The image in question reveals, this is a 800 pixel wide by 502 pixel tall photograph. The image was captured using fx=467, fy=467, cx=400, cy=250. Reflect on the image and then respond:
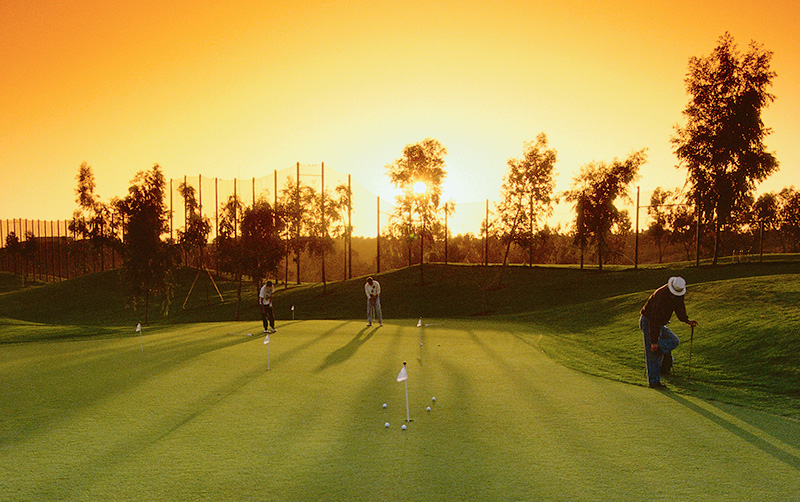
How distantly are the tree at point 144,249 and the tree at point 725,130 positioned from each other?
39.5 m

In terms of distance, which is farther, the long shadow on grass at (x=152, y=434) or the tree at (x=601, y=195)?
the tree at (x=601, y=195)

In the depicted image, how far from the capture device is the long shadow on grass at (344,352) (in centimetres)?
1196

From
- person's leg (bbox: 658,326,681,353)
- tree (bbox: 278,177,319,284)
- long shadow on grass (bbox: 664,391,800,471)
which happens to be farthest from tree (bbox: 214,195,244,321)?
long shadow on grass (bbox: 664,391,800,471)

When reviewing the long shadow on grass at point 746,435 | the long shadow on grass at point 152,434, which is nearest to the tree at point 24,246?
the long shadow on grass at point 152,434

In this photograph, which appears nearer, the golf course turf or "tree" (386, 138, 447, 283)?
the golf course turf

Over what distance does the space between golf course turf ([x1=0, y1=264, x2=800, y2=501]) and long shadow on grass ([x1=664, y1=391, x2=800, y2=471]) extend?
37 mm

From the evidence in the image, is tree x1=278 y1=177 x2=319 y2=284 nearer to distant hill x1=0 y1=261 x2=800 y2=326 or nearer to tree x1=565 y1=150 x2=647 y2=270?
distant hill x1=0 y1=261 x2=800 y2=326

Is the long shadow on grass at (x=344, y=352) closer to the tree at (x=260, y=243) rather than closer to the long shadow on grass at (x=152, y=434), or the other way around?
the long shadow on grass at (x=152, y=434)

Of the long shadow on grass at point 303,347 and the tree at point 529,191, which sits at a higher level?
the tree at point 529,191

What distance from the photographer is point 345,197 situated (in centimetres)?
5672

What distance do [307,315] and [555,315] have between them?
20889 millimetres

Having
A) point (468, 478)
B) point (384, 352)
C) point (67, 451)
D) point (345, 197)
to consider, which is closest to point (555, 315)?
point (384, 352)

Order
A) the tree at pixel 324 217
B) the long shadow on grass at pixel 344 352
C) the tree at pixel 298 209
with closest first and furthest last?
the long shadow on grass at pixel 344 352, the tree at pixel 298 209, the tree at pixel 324 217

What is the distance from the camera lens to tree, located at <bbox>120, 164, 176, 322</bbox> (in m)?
31.9
